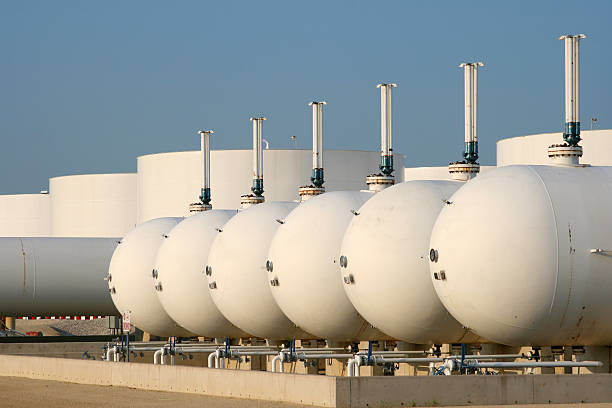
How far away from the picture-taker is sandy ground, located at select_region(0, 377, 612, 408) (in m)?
18.1

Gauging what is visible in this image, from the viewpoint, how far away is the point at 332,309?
79.4 ft

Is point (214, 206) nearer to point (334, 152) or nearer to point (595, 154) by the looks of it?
point (334, 152)

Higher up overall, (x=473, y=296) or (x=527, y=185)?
(x=527, y=185)

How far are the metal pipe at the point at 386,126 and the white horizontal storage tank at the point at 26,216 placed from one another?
42.7m

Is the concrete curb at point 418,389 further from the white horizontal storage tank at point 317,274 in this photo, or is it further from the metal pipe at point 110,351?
the metal pipe at point 110,351

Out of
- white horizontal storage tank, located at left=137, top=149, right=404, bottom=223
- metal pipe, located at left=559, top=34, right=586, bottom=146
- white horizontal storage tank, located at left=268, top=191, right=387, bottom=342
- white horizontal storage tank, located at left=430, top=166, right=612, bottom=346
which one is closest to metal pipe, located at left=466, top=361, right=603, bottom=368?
white horizontal storage tank, located at left=430, top=166, right=612, bottom=346

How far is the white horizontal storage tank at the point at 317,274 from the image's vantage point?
24219 millimetres

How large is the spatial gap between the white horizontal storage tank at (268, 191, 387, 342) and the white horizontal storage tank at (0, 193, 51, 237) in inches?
1744

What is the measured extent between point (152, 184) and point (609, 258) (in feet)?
101

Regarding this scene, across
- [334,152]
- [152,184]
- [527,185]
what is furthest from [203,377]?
[152,184]

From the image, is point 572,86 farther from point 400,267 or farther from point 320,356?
point 320,356

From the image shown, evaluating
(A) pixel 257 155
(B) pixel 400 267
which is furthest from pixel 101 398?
(A) pixel 257 155

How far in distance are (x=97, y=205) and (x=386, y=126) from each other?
1263 inches

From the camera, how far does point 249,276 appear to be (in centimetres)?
2700
